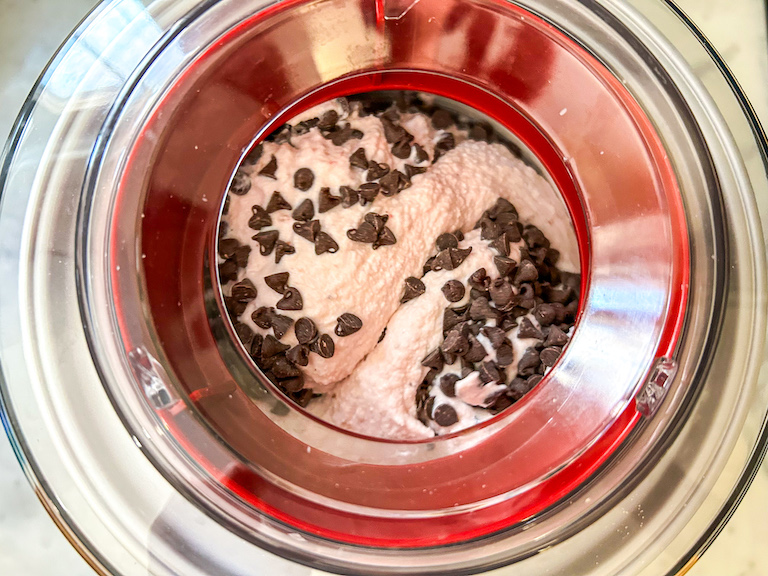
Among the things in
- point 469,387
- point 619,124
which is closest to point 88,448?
point 469,387

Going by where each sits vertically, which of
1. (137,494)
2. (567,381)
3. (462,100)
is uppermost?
(462,100)

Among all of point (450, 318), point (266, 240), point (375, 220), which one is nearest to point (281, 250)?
point (266, 240)

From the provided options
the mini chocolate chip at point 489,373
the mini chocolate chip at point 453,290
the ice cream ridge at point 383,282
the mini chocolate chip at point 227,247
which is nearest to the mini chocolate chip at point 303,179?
the ice cream ridge at point 383,282

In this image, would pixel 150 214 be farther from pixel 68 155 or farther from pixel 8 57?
pixel 8 57

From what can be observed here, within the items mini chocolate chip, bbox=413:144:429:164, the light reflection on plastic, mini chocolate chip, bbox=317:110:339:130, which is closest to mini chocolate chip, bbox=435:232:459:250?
mini chocolate chip, bbox=413:144:429:164

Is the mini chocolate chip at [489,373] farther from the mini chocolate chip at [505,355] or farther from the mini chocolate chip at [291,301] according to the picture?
the mini chocolate chip at [291,301]

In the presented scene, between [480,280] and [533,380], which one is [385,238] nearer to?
[480,280]
